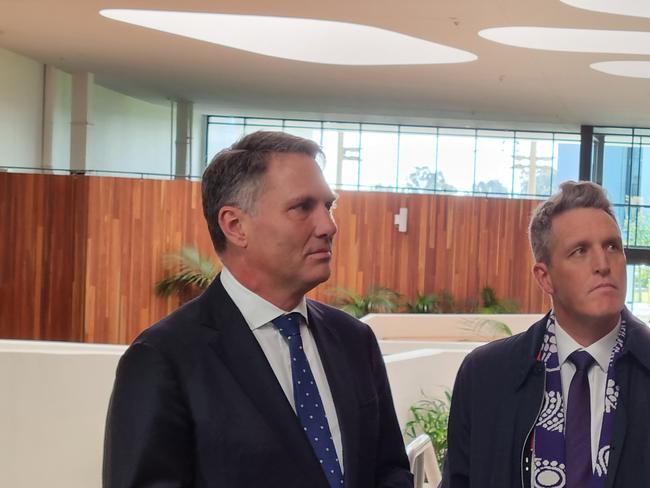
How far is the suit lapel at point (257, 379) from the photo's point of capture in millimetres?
1677

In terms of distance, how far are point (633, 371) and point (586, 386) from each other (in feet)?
0.34

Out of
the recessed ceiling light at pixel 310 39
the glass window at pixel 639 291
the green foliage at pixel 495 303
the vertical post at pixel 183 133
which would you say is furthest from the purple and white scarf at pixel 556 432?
the glass window at pixel 639 291

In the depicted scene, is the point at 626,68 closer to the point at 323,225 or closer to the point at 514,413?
the point at 514,413

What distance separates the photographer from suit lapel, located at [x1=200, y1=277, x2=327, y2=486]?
1677mm

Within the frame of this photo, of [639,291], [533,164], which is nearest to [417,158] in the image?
[533,164]

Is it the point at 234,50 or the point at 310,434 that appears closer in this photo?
the point at 310,434

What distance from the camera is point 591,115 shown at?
56.2 ft

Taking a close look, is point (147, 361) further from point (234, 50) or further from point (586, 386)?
point (234, 50)

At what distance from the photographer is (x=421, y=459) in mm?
3158

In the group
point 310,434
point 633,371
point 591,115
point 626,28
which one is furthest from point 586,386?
point 591,115

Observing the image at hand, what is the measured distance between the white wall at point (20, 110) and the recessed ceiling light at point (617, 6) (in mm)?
8520

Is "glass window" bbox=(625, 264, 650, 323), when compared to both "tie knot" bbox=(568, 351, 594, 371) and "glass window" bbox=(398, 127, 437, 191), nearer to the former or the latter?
"glass window" bbox=(398, 127, 437, 191)

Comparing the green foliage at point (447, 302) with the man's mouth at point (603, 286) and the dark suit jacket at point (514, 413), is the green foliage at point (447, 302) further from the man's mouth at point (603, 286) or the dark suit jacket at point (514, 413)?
the man's mouth at point (603, 286)

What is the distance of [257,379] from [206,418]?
126 mm
